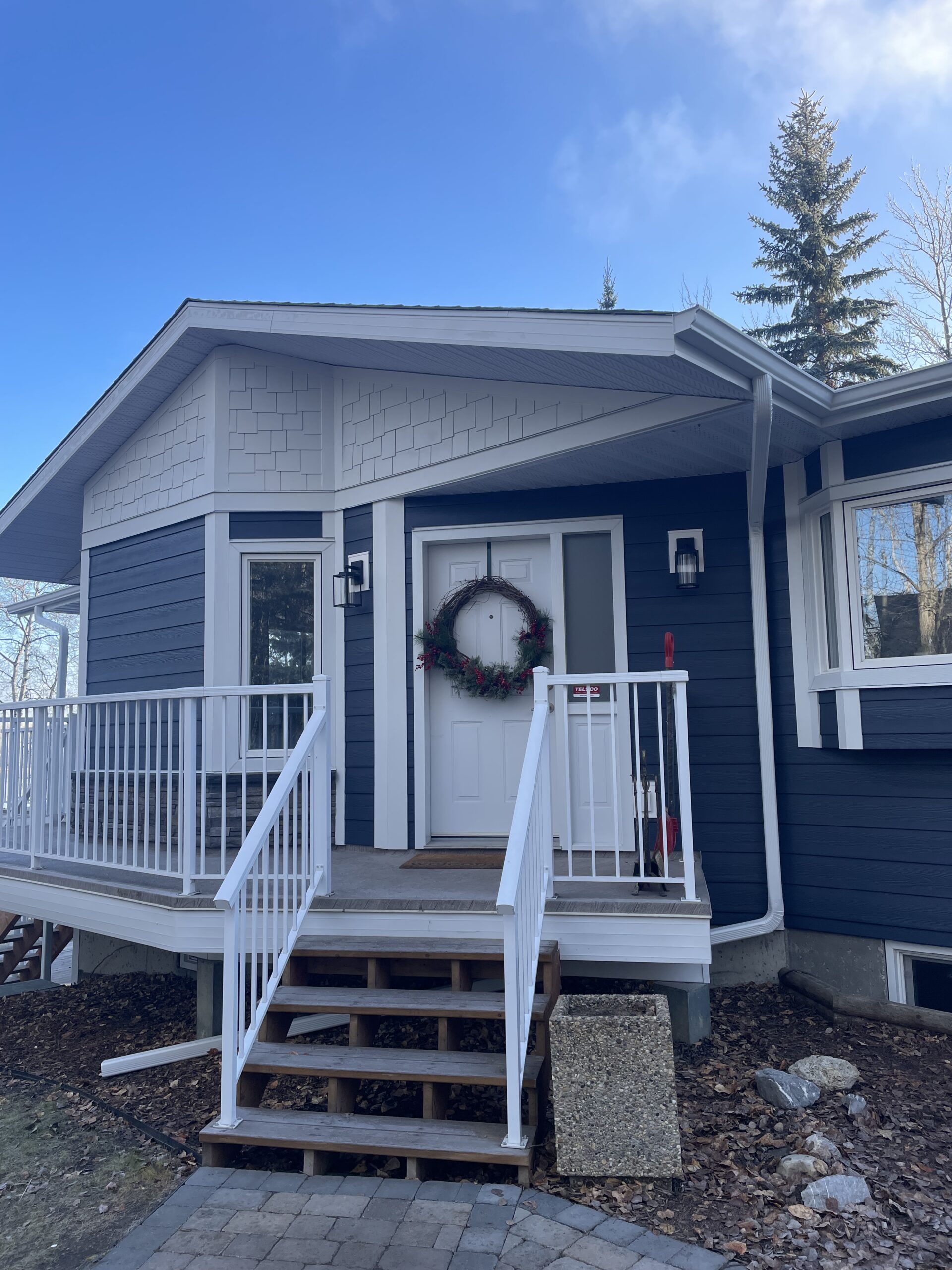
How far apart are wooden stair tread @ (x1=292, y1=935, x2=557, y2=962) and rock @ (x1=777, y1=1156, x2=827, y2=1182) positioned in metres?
1.02

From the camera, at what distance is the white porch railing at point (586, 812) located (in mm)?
2795

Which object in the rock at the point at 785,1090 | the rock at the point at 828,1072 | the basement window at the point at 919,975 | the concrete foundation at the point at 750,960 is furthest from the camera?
the concrete foundation at the point at 750,960

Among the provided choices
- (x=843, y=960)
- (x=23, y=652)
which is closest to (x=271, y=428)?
(x=843, y=960)

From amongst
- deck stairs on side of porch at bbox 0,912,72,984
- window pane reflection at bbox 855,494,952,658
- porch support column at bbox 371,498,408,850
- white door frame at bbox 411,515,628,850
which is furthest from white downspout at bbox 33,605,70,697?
window pane reflection at bbox 855,494,952,658

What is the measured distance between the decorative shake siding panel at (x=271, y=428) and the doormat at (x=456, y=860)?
249cm

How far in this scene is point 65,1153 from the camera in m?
3.23

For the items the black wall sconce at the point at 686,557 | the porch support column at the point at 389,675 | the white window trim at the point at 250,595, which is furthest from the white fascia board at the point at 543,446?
the black wall sconce at the point at 686,557

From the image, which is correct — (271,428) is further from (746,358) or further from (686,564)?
(746,358)

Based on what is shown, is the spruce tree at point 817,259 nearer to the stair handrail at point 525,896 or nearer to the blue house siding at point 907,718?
the blue house siding at point 907,718

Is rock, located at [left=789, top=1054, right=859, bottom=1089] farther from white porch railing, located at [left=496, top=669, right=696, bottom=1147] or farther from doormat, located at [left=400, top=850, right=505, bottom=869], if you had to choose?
doormat, located at [left=400, top=850, right=505, bottom=869]

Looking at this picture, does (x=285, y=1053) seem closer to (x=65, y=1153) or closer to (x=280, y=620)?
(x=65, y=1153)

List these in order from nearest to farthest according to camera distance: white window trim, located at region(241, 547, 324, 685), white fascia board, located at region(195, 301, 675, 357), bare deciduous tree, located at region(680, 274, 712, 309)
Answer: white fascia board, located at region(195, 301, 675, 357)
white window trim, located at region(241, 547, 324, 685)
bare deciduous tree, located at region(680, 274, 712, 309)

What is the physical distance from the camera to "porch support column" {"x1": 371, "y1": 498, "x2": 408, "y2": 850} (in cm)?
524

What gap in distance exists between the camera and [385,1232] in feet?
7.93
